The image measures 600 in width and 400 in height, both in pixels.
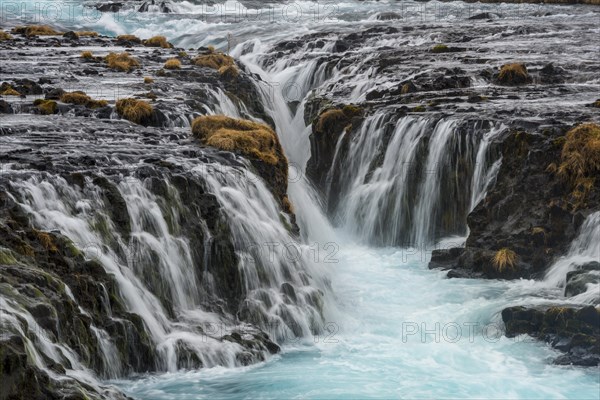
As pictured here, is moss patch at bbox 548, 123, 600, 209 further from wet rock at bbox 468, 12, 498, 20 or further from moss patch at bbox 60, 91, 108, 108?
wet rock at bbox 468, 12, 498, 20

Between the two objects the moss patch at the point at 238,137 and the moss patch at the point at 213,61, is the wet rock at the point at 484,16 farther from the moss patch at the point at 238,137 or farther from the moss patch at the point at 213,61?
the moss patch at the point at 238,137

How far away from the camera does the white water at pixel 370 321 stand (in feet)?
50.9

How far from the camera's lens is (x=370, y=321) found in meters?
19.1

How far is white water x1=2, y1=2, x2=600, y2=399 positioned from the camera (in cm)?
1552

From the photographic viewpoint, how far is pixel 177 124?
997 inches

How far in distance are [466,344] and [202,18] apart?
4727 centimetres

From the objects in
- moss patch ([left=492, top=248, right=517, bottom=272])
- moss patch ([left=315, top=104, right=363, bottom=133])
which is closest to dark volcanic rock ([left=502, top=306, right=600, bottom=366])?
moss patch ([left=492, top=248, right=517, bottom=272])

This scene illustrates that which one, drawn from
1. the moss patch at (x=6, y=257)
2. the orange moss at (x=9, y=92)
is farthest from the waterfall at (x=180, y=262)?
the orange moss at (x=9, y=92)

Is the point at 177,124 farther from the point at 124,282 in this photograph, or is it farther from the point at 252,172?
the point at 124,282

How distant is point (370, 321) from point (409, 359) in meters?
2.22

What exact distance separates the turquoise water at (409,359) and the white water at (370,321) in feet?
0.08

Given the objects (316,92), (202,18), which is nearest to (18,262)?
(316,92)

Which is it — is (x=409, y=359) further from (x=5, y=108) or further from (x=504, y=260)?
(x=5, y=108)

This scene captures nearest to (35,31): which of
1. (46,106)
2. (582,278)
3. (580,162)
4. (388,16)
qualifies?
(388,16)
